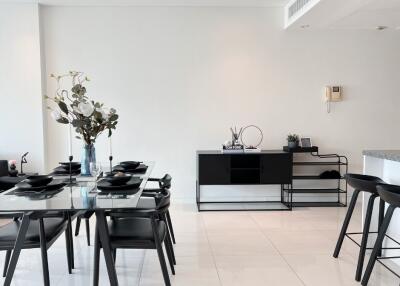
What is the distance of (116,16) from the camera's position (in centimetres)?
536

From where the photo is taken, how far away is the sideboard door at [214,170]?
16.9 ft

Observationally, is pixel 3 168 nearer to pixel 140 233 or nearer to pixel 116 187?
pixel 116 187

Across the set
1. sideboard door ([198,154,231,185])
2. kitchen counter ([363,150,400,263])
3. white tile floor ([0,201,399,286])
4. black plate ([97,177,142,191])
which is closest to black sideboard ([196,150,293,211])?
sideboard door ([198,154,231,185])

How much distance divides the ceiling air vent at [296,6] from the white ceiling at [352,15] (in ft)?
0.41

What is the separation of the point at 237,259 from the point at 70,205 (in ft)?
5.70

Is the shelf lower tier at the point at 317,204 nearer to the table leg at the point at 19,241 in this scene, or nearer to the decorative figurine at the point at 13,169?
the decorative figurine at the point at 13,169

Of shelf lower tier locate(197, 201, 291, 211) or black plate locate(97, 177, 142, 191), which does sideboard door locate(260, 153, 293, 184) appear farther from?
black plate locate(97, 177, 142, 191)

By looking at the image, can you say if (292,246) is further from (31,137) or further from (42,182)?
(31,137)

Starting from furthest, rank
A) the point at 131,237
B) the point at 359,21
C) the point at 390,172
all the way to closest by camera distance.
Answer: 1. the point at 359,21
2. the point at 390,172
3. the point at 131,237

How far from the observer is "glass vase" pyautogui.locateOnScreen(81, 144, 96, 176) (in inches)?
131

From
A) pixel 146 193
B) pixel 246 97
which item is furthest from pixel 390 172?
pixel 246 97

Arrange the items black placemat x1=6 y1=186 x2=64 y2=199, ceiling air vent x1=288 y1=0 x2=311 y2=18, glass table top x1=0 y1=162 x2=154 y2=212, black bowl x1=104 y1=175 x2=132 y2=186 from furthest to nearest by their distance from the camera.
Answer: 1. ceiling air vent x1=288 y1=0 x2=311 y2=18
2. black bowl x1=104 y1=175 x2=132 y2=186
3. black placemat x1=6 y1=186 x2=64 y2=199
4. glass table top x1=0 y1=162 x2=154 y2=212

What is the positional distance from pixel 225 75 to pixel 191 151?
1.18 meters

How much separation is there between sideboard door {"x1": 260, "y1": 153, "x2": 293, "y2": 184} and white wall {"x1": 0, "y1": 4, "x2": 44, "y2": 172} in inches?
120
